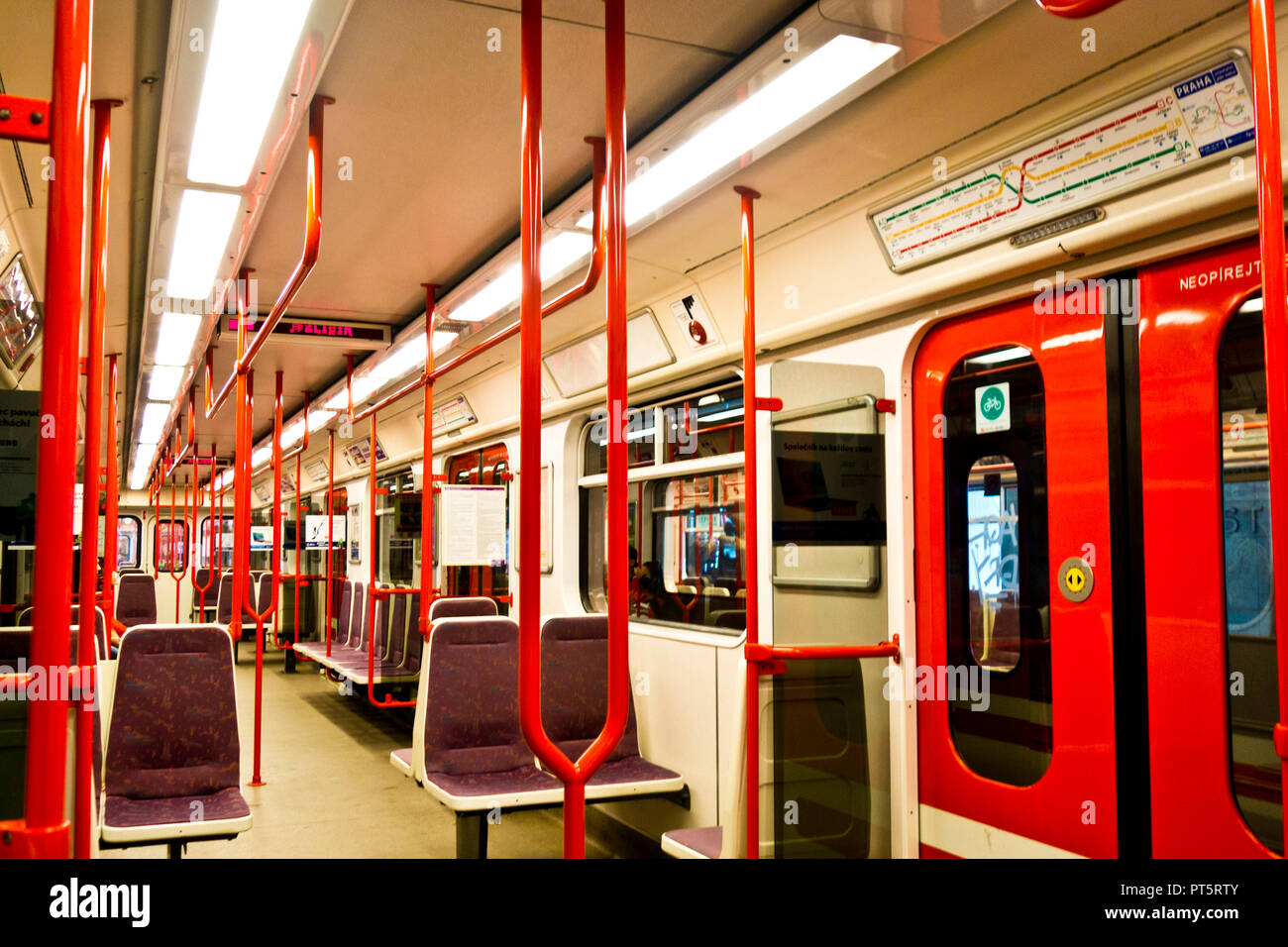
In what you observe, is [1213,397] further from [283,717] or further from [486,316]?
[283,717]

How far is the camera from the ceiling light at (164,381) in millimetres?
6598

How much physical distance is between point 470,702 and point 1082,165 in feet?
10.7

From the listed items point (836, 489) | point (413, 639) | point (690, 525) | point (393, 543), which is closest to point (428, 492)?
point (690, 525)

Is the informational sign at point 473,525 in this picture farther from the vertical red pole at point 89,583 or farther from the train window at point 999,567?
the vertical red pole at point 89,583

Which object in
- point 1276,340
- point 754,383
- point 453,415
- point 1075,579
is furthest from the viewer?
point 453,415

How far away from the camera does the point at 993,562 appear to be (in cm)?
314

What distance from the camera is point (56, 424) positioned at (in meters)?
1.11

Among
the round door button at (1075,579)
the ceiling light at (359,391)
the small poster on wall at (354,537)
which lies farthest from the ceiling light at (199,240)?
the small poster on wall at (354,537)

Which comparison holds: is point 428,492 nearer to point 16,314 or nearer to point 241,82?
point 16,314

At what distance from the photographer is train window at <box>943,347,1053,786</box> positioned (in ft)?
9.77

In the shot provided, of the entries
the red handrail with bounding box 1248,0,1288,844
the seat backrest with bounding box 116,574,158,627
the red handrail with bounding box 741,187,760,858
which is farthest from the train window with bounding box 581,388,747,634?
the seat backrest with bounding box 116,574,158,627

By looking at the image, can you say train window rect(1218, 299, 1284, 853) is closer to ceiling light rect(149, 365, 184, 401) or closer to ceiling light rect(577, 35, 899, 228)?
ceiling light rect(577, 35, 899, 228)

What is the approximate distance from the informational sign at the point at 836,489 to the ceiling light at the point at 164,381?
15.3 feet
